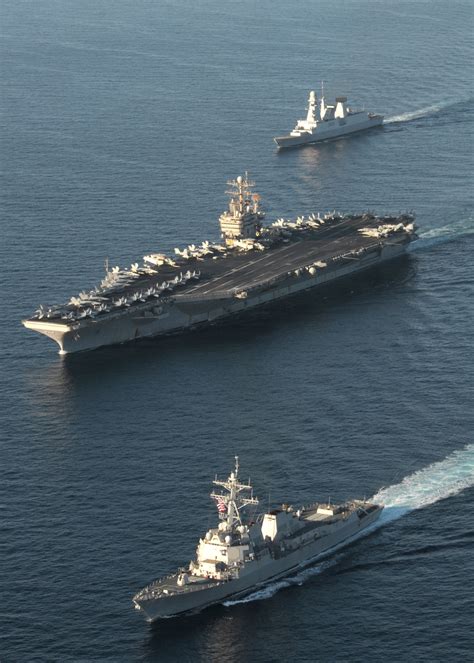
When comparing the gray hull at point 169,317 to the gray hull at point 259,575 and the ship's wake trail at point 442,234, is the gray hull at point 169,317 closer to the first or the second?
the ship's wake trail at point 442,234

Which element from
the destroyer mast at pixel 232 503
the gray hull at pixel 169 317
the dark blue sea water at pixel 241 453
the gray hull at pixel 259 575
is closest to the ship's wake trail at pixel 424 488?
the dark blue sea water at pixel 241 453

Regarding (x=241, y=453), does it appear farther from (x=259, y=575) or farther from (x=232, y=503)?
(x=259, y=575)

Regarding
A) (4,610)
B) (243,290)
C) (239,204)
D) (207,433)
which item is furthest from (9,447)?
(239,204)

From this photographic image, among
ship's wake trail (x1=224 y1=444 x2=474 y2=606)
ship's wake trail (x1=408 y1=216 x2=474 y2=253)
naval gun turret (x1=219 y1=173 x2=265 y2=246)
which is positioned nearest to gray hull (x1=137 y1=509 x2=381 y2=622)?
ship's wake trail (x1=224 y1=444 x2=474 y2=606)

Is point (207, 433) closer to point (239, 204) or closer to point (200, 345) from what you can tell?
point (200, 345)

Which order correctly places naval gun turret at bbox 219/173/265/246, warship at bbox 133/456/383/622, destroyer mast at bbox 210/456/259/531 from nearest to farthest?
1. warship at bbox 133/456/383/622
2. destroyer mast at bbox 210/456/259/531
3. naval gun turret at bbox 219/173/265/246

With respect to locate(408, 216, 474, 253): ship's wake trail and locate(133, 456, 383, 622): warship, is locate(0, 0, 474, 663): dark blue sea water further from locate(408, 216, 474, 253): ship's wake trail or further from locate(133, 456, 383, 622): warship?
locate(133, 456, 383, 622): warship
